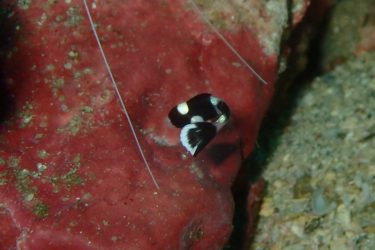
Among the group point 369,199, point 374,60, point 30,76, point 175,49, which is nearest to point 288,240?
point 369,199

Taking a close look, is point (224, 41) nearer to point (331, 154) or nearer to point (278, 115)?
point (331, 154)

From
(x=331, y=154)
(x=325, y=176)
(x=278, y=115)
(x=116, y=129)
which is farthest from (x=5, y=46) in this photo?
(x=278, y=115)

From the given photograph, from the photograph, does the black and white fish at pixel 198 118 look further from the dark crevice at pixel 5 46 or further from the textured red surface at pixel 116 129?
the dark crevice at pixel 5 46

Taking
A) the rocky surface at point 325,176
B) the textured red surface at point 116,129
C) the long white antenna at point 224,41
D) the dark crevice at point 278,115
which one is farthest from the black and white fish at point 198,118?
the rocky surface at point 325,176

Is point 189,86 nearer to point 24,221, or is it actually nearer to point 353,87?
point 24,221

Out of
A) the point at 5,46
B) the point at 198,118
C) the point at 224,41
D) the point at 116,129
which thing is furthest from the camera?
the point at 224,41
